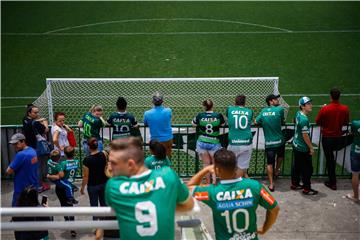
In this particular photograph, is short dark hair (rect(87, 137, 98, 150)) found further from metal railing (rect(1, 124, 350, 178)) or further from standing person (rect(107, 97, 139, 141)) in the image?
metal railing (rect(1, 124, 350, 178))

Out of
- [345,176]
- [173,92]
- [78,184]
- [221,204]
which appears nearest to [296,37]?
[173,92]

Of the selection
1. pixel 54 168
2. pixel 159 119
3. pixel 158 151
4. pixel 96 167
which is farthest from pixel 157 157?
pixel 159 119

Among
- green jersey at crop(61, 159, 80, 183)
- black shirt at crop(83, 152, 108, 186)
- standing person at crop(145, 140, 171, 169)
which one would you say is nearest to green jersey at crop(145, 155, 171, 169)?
standing person at crop(145, 140, 171, 169)

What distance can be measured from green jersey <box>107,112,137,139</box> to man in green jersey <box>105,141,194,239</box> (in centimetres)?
576

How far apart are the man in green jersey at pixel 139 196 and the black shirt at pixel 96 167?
378 centimetres

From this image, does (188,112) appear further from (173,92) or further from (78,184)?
(78,184)

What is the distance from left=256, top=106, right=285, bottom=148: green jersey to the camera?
9141 millimetres

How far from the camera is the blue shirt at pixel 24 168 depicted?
7.45 meters

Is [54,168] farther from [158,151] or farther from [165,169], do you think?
[165,169]

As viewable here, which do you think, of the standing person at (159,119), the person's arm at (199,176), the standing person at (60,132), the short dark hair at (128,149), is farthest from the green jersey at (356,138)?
the short dark hair at (128,149)

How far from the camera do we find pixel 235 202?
447cm

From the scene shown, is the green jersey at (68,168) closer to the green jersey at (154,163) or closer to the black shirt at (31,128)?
the green jersey at (154,163)

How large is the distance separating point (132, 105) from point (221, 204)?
10.2 meters

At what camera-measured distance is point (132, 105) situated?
568 inches
